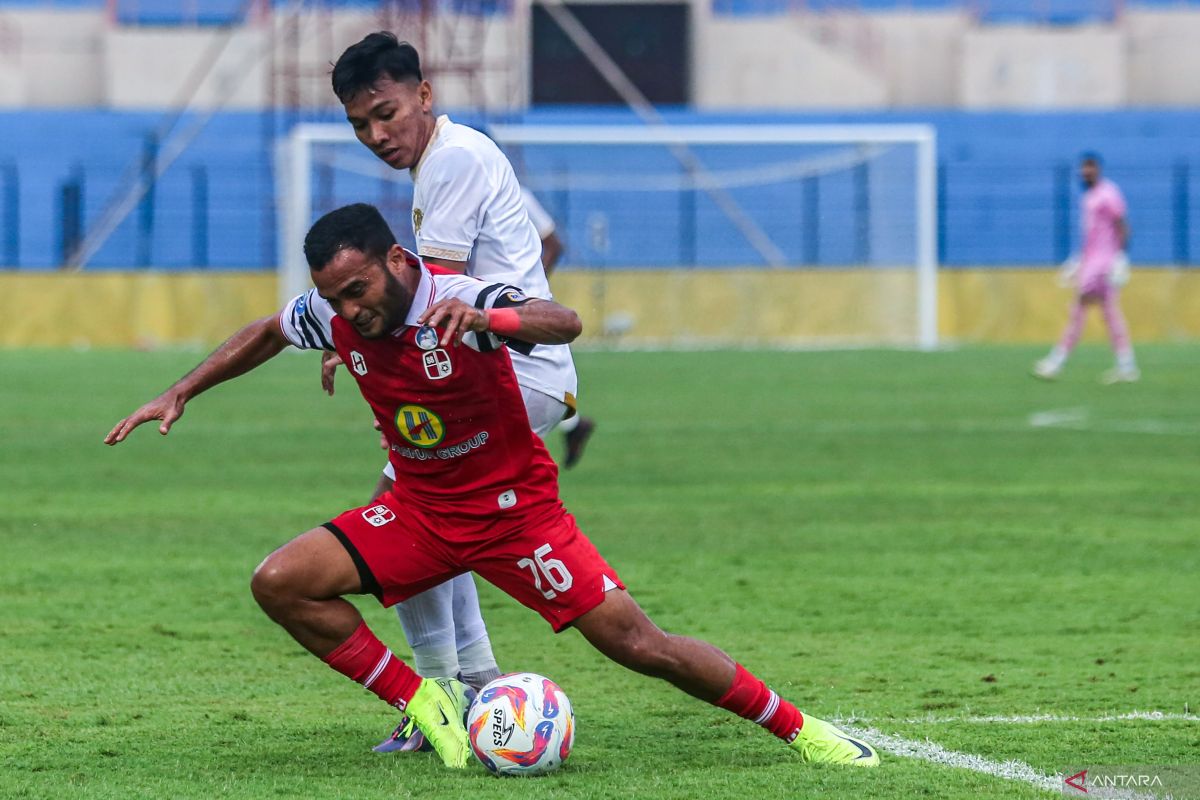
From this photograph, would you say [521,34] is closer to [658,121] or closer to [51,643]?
[658,121]

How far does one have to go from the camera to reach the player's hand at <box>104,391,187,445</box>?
15.8ft

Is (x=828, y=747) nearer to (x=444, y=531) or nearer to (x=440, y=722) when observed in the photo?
(x=440, y=722)

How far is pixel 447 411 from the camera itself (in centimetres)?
459

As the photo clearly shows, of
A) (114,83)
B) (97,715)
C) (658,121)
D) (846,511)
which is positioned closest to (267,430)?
(846,511)

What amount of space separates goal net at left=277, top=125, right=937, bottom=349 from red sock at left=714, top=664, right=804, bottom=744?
20941 mm

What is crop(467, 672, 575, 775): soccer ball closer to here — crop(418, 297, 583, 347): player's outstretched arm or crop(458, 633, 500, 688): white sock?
crop(458, 633, 500, 688): white sock

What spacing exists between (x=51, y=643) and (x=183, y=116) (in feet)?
101

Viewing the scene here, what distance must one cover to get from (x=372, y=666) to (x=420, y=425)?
68cm

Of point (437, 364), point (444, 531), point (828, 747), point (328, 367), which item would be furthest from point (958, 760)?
point (328, 367)

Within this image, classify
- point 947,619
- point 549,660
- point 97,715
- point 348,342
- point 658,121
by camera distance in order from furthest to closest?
point 658,121 → point 947,619 → point 549,660 → point 97,715 → point 348,342

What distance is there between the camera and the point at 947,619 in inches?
268

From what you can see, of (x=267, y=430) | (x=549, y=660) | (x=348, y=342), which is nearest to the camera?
(x=348, y=342)

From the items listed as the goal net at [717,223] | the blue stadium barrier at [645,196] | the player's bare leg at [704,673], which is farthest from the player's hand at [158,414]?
the blue stadium barrier at [645,196]

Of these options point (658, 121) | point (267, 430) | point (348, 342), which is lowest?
point (267, 430)
